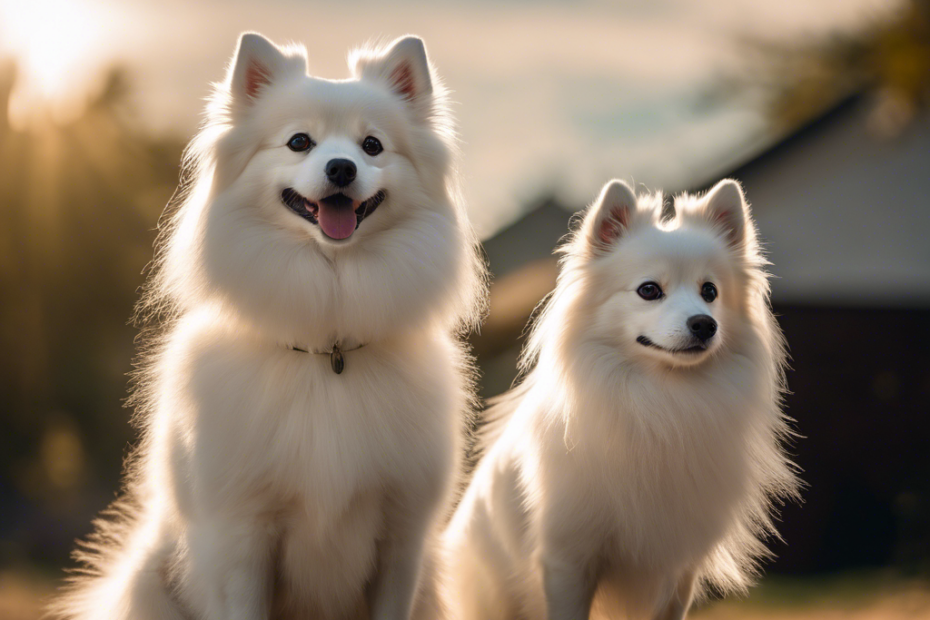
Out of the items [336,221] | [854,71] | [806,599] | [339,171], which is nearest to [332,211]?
[336,221]

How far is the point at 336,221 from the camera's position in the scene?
2.67m

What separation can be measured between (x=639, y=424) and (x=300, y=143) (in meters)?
1.77

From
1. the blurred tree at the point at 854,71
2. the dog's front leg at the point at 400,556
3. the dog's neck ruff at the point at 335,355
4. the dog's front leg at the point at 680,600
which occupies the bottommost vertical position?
the dog's front leg at the point at 680,600

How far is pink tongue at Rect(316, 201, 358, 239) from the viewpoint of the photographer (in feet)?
8.71

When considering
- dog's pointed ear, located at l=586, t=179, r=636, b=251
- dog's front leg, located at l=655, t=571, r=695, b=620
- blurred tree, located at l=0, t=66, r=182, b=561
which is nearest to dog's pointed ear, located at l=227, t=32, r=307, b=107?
dog's pointed ear, located at l=586, t=179, r=636, b=251

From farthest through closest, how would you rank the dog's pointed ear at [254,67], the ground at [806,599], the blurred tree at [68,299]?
1. the blurred tree at [68,299]
2. the ground at [806,599]
3. the dog's pointed ear at [254,67]

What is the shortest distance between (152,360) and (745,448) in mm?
2647

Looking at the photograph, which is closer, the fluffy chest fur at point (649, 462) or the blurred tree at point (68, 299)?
the fluffy chest fur at point (649, 462)

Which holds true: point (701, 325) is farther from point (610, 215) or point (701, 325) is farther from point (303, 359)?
point (303, 359)

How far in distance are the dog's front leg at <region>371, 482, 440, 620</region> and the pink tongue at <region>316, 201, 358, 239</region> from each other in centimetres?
99

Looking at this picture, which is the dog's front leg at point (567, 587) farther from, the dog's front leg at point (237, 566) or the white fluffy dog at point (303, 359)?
the dog's front leg at point (237, 566)

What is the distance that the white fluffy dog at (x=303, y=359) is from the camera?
2.63 metres

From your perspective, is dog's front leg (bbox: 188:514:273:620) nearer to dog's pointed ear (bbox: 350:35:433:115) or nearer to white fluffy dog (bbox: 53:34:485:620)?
white fluffy dog (bbox: 53:34:485:620)

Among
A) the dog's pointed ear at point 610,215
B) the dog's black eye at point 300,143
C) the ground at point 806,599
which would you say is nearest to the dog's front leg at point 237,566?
the dog's black eye at point 300,143
